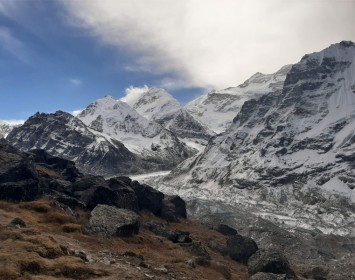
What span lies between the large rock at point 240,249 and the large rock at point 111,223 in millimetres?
26343

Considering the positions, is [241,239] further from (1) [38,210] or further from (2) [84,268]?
(2) [84,268]

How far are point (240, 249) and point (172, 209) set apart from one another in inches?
1695

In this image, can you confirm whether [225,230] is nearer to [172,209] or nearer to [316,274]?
[172,209]

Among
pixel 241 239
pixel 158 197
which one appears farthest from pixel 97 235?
pixel 158 197

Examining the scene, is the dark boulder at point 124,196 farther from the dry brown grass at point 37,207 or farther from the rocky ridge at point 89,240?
the dry brown grass at point 37,207

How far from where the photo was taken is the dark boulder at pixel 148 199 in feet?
355

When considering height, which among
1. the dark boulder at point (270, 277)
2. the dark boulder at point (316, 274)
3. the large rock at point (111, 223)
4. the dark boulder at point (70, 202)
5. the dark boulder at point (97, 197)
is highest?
the dark boulder at point (97, 197)

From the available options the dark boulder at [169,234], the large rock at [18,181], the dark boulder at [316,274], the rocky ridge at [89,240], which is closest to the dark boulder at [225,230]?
the rocky ridge at [89,240]

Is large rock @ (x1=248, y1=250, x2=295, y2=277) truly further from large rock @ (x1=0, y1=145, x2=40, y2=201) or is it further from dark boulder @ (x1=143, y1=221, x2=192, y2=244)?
large rock @ (x1=0, y1=145, x2=40, y2=201)

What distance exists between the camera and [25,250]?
38.3 m

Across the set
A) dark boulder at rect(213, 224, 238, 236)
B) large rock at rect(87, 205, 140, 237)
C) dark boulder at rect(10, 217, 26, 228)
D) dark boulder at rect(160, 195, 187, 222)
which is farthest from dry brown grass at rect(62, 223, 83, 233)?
dark boulder at rect(213, 224, 238, 236)

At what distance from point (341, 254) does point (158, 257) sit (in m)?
124

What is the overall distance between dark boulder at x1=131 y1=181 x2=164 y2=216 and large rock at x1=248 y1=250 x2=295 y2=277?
47550 millimetres

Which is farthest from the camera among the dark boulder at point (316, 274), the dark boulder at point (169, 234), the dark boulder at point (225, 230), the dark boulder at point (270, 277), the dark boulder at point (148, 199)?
the dark boulder at point (225, 230)
